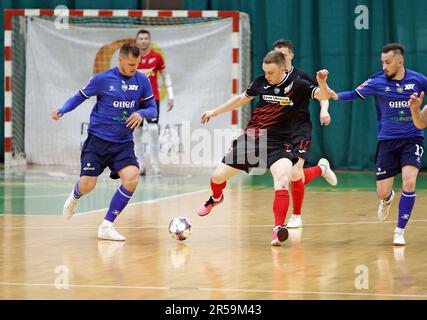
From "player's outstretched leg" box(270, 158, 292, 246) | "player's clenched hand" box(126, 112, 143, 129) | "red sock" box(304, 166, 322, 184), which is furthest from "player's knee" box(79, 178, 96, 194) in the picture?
"red sock" box(304, 166, 322, 184)

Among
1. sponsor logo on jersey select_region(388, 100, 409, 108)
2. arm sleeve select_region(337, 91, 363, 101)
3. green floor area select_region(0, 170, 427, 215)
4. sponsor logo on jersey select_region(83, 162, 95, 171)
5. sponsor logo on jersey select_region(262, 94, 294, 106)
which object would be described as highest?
arm sleeve select_region(337, 91, 363, 101)

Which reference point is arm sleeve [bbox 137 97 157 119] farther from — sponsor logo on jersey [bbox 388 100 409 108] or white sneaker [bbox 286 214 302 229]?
sponsor logo on jersey [bbox 388 100 409 108]

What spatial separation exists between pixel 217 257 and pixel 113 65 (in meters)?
9.57

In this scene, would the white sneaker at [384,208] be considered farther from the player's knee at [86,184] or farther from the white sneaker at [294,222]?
the player's knee at [86,184]

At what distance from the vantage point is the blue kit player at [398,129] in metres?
8.99

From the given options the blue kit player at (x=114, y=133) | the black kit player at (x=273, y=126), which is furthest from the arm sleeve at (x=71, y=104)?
the black kit player at (x=273, y=126)

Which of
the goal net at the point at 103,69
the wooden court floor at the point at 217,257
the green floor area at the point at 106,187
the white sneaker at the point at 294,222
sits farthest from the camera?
the goal net at the point at 103,69

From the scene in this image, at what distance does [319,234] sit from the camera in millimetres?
9625

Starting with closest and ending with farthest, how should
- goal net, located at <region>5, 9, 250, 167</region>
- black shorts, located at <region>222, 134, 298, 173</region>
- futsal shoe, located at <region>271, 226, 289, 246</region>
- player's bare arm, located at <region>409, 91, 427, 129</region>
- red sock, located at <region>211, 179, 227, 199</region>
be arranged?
player's bare arm, located at <region>409, 91, 427, 129</region>, futsal shoe, located at <region>271, 226, 289, 246</region>, black shorts, located at <region>222, 134, 298, 173</region>, red sock, located at <region>211, 179, 227, 199</region>, goal net, located at <region>5, 9, 250, 167</region>

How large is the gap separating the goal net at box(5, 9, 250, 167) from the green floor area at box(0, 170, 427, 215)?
1.13m

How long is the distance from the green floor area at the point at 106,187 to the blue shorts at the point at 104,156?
2146 millimetres

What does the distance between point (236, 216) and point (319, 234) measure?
159 cm

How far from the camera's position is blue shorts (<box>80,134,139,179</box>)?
9.27 meters

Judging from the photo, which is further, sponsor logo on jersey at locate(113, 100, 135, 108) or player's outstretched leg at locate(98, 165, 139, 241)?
sponsor logo on jersey at locate(113, 100, 135, 108)
